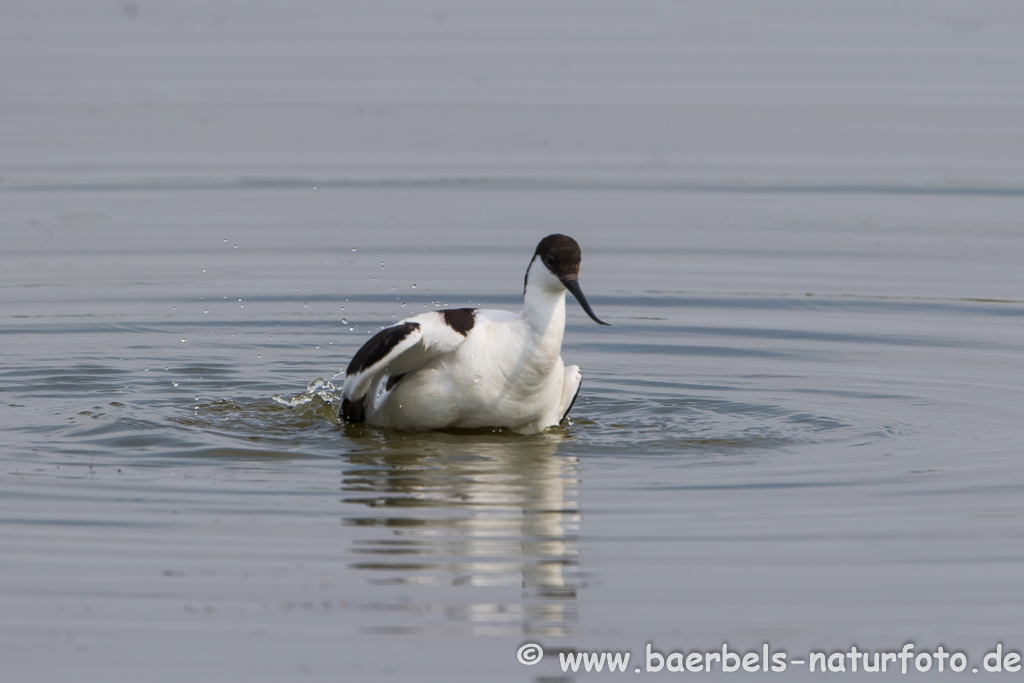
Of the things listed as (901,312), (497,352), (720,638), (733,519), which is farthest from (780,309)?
(720,638)

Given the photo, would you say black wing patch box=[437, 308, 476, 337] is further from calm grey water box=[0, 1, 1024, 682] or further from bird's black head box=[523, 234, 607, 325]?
calm grey water box=[0, 1, 1024, 682]

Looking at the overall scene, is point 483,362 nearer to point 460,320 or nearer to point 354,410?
point 460,320

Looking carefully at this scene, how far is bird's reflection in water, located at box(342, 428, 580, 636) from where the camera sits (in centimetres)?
716

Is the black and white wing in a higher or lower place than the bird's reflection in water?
higher

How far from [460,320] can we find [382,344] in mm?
540

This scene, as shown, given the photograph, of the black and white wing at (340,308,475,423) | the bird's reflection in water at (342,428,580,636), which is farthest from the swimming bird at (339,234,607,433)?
the bird's reflection in water at (342,428,580,636)

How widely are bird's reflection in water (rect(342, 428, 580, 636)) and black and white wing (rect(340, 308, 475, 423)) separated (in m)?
0.40

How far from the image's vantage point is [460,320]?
9.86 metres

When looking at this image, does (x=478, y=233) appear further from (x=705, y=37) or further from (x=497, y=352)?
(x=705, y=37)

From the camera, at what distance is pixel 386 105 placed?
20.2 m

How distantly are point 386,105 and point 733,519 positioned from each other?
12.8m

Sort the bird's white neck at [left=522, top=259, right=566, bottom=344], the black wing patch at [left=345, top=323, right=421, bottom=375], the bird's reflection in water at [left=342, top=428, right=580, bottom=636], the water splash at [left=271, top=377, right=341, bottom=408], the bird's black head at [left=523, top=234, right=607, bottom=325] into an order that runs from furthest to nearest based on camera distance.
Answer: the water splash at [left=271, top=377, right=341, bottom=408]
the bird's white neck at [left=522, top=259, right=566, bottom=344]
the bird's black head at [left=523, top=234, right=607, bottom=325]
the black wing patch at [left=345, top=323, right=421, bottom=375]
the bird's reflection in water at [left=342, top=428, right=580, bottom=636]

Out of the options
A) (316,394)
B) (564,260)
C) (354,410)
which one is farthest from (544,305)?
(316,394)

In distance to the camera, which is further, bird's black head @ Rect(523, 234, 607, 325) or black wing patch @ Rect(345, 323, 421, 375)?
bird's black head @ Rect(523, 234, 607, 325)
